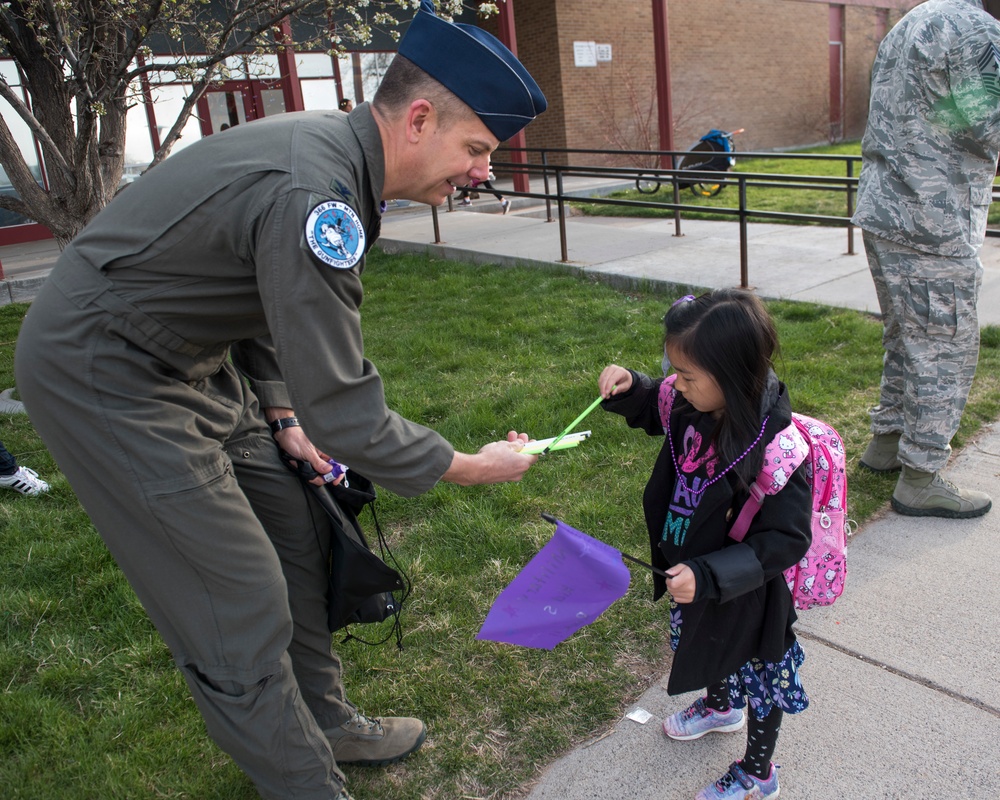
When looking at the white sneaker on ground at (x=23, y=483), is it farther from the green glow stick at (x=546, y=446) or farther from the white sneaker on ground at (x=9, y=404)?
the green glow stick at (x=546, y=446)

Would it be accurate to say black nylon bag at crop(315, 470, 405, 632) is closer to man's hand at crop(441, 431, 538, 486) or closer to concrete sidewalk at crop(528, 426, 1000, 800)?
man's hand at crop(441, 431, 538, 486)

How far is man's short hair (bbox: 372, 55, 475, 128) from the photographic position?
167cm

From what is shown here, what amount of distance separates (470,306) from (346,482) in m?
4.83

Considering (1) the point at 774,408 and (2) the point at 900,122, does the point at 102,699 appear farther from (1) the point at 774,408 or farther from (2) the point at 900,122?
(2) the point at 900,122

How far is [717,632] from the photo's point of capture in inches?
79.2

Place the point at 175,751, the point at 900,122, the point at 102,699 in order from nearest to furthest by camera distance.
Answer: the point at 175,751 < the point at 102,699 < the point at 900,122

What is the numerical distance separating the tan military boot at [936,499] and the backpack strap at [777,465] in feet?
5.99

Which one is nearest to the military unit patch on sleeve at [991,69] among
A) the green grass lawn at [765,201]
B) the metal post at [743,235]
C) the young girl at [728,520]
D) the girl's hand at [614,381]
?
the young girl at [728,520]

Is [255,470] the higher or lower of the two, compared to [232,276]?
lower

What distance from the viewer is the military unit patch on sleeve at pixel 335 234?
1469mm

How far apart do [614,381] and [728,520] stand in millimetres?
475

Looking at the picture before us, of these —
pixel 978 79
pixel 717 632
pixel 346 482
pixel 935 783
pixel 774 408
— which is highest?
pixel 978 79

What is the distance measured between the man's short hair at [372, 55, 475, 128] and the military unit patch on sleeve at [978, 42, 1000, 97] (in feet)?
7.52

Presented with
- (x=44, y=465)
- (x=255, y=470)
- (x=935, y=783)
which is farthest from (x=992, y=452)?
(x=44, y=465)
